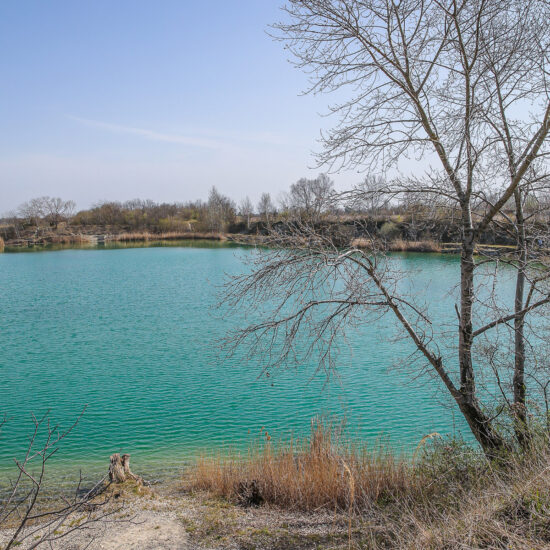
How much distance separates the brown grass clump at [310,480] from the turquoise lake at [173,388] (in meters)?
1.13

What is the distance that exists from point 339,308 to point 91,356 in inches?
387

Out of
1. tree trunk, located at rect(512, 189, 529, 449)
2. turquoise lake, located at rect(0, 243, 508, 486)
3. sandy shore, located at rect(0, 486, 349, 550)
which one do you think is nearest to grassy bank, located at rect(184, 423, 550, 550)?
sandy shore, located at rect(0, 486, 349, 550)

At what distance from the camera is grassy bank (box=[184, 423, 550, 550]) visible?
3.80 meters

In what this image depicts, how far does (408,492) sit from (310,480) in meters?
1.24

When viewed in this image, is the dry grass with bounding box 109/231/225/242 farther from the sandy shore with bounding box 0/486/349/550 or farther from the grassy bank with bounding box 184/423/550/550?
the sandy shore with bounding box 0/486/349/550

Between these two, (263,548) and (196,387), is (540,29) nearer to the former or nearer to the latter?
(263,548)

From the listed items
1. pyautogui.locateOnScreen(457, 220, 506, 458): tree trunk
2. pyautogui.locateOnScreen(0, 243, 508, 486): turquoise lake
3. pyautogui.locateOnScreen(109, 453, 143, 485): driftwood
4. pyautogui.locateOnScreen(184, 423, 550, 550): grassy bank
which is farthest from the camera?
pyautogui.locateOnScreen(0, 243, 508, 486): turquoise lake

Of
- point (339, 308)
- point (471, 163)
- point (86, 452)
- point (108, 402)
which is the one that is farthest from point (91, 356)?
point (471, 163)

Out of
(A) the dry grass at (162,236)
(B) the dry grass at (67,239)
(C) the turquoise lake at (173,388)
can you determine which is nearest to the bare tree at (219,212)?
(A) the dry grass at (162,236)

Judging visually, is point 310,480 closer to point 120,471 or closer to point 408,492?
point 408,492

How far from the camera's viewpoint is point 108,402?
10.7 m

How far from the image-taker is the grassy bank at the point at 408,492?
3801 millimetres

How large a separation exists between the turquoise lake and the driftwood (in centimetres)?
103

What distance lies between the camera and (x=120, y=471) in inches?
269
